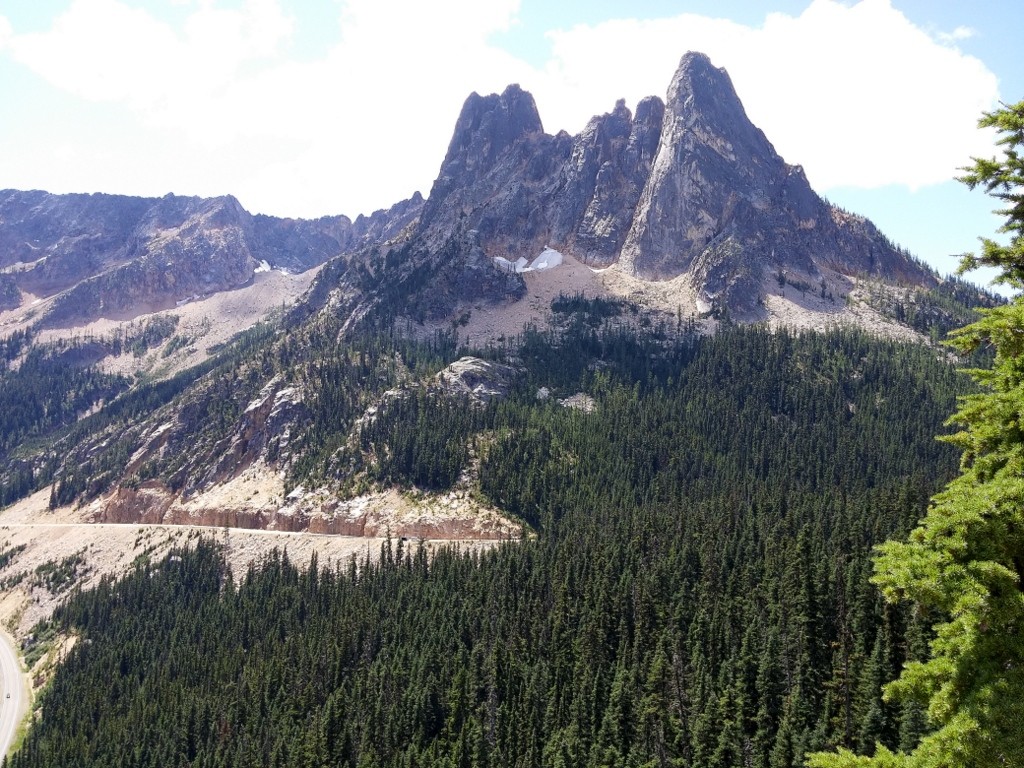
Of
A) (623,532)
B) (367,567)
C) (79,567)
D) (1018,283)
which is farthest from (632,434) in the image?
(1018,283)

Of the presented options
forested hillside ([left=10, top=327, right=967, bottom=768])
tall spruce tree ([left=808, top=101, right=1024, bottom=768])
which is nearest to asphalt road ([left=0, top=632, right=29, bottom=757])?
forested hillside ([left=10, top=327, right=967, bottom=768])

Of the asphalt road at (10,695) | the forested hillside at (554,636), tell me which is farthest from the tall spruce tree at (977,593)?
the asphalt road at (10,695)

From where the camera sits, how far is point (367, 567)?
15100cm

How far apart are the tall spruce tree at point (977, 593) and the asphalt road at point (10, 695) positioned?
16100cm

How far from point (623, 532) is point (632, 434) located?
66.4 m

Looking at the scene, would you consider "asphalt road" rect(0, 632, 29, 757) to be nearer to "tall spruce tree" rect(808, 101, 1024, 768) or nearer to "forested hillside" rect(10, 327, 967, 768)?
"forested hillside" rect(10, 327, 967, 768)

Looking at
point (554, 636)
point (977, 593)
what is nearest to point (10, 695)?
point (554, 636)

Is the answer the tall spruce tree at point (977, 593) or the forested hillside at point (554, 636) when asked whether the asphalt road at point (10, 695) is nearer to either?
the forested hillside at point (554, 636)

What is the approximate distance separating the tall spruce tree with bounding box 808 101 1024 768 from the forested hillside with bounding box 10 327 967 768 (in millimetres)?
47408

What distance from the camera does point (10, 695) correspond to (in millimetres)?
150750

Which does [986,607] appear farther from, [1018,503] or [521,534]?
[521,534]

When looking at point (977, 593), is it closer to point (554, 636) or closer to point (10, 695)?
point (554, 636)

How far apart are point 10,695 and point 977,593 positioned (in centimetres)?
18456

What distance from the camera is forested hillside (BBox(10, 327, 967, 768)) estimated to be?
76.1 m
